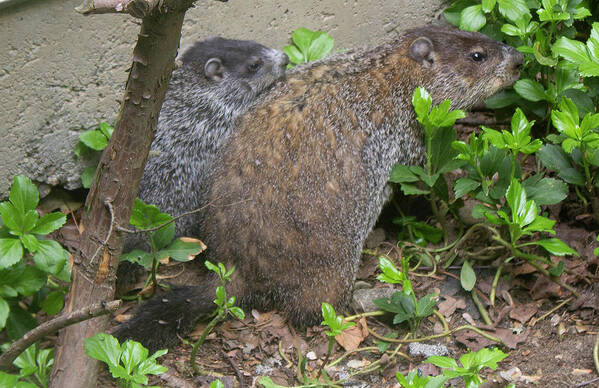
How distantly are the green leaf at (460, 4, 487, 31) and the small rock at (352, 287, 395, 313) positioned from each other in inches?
84.3

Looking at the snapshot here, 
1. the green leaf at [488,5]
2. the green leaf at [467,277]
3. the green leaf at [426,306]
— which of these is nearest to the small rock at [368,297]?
the green leaf at [426,306]

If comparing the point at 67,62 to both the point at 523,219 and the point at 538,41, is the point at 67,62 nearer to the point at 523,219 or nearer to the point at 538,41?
the point at 523,219

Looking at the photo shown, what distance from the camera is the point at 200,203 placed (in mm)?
5031

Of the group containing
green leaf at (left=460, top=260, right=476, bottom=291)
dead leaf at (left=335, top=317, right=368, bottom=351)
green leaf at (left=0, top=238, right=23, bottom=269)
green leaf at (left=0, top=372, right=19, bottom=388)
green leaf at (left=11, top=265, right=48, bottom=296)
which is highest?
green leaf at (left=0, top=238, right=23, bottom=269)

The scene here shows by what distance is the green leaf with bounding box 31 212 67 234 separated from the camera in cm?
375

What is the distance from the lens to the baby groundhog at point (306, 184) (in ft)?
14.7

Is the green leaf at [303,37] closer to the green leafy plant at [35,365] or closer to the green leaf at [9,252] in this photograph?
the green leaf at [9,252]

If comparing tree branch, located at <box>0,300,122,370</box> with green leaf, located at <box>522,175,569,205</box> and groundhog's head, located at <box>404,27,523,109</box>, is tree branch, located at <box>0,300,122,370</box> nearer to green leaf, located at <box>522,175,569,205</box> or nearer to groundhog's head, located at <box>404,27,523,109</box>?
green leaf, located at <box>522,175,569,205</box>

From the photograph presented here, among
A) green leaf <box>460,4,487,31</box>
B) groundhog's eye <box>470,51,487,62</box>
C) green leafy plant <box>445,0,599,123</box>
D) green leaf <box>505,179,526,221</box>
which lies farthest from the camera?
green leaf <box>460,4,487,31</box>

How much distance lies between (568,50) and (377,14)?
1882 mm

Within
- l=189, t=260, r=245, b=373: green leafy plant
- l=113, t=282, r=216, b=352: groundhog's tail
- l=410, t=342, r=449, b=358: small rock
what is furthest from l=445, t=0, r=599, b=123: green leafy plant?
l=113, t=282, r=216, b=352: groundhog's tail

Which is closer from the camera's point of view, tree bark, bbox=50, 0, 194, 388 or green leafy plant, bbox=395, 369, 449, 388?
tree bark, bbox=50, 0, 194, 388

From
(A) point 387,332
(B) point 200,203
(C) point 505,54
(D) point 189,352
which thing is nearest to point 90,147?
(B) point 200,203

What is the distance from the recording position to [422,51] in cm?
525
